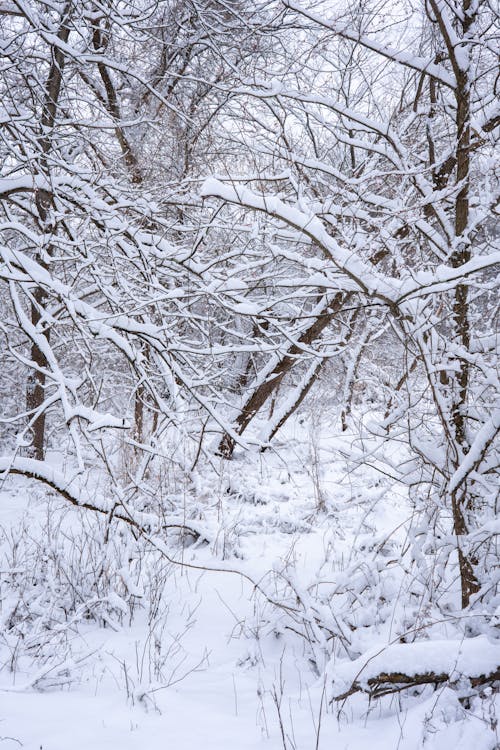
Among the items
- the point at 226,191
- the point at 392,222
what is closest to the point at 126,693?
the point at 226,191

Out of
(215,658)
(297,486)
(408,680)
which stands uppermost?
(297,486)

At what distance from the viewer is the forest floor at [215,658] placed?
2041mm

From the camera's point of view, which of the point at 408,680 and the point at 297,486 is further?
the point at 297,486

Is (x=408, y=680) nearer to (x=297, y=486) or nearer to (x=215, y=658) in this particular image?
(x=215, y=658)

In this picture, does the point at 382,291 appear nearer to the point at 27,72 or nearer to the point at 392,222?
the point at 392,222

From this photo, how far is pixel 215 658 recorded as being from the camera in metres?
2.91

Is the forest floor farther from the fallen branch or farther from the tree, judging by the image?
the tree

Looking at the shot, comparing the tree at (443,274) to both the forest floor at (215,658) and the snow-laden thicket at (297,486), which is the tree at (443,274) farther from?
the forest floor at (215,658)

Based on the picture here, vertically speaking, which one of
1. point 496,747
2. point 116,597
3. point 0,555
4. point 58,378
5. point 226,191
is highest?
point 226,191

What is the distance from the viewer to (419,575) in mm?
3104

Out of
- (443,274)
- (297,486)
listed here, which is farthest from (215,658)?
(443,274)

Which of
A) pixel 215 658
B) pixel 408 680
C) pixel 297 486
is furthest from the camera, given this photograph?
pixel 297 486

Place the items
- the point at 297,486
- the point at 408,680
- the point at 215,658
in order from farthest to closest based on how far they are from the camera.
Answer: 1. the point at 297,486
2. the point at 215,658
3. the point at 408,680

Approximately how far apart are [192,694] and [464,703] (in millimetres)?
1152
